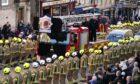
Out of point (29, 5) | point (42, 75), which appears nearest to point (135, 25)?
point (29, 5)

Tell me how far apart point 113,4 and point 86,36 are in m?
34.8

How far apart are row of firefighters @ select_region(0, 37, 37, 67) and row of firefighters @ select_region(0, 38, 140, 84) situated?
335 cm

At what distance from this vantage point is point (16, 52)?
33.1m

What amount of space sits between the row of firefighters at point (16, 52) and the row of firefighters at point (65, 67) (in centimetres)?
335

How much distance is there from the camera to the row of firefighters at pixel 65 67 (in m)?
23.7

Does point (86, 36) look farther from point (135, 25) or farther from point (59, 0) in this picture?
point (59, 0)

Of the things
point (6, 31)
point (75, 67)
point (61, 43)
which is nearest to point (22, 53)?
point (61, 43)

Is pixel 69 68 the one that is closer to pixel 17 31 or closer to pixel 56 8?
pixel 17 31

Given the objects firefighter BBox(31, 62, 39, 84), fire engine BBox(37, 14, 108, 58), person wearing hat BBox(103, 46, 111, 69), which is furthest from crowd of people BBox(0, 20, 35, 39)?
firefighter BBox(31, 62, 39, 84)

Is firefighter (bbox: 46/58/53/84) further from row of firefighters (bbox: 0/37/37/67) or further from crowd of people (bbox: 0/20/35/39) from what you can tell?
crowd of people (bbox: 0/20/35/39)

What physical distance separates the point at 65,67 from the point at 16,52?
7.20 meters

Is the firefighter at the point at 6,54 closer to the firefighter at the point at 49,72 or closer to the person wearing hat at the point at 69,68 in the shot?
the person wearing hat at the point at 69,68

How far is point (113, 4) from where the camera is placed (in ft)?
229

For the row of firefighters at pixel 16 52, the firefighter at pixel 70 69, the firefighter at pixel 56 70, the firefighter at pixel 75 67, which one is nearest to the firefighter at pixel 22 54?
the row of firefighters at pixel 16 52
